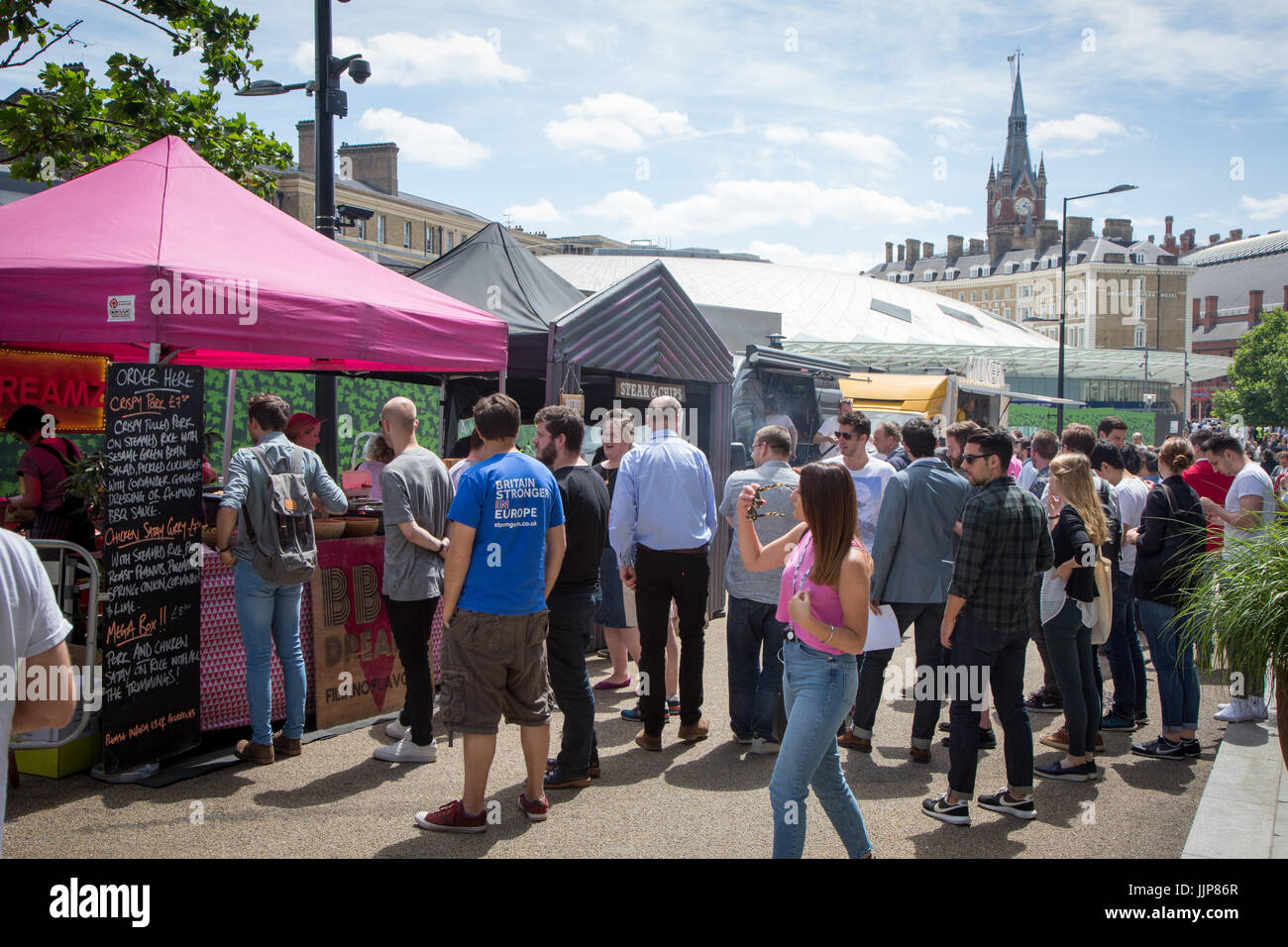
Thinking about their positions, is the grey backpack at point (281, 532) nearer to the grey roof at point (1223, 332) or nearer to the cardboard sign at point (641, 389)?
the cardboard sign at point (641, 389)

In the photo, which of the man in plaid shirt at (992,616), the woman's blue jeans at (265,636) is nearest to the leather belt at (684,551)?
the man in plaid shirt at (992,616)

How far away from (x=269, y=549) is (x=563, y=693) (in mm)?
1761

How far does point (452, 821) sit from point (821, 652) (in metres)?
1.96

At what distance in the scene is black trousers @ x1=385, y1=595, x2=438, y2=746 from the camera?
5480mm

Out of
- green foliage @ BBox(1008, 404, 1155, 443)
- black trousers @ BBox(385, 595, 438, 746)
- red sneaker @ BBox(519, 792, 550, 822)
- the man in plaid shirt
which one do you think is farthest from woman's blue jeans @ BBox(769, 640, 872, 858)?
green foliage @ BBox(1008, 404, 1155, 443)

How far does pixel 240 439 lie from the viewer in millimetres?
13852

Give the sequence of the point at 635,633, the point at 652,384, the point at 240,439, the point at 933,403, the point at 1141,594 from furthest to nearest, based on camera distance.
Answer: the point at 933,403
the point at 240,439
the point at 652,384
the point at 635,633
the point at 1141,594

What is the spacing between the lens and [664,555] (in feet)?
19.0

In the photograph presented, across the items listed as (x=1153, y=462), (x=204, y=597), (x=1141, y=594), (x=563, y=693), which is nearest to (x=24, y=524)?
(x=204, y=597)

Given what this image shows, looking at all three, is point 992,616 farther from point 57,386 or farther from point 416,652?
point 57,386

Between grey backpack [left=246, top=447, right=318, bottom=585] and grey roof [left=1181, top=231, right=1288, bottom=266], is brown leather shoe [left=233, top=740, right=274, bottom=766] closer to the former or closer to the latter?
grey backpack [left=246, top=447, right=318, bottom=585]

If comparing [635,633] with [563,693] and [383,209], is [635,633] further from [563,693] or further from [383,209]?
[383,209]

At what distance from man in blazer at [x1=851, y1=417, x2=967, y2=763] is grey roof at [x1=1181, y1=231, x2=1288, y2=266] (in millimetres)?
121067

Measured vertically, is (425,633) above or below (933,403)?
below
